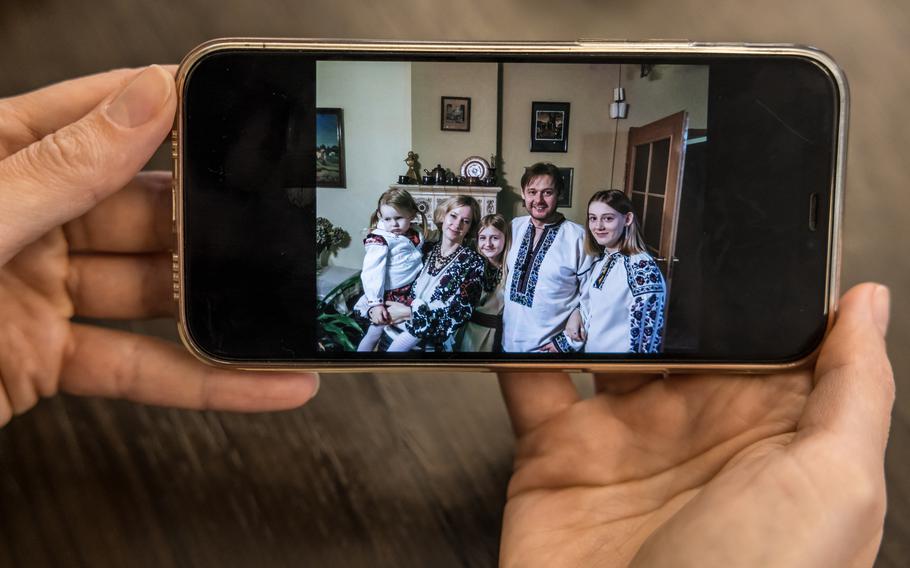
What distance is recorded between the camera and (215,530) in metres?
0.52

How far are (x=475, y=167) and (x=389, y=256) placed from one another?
0.09 metres

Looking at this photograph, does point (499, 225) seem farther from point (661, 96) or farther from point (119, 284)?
point (119, 284)

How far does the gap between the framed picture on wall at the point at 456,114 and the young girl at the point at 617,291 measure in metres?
0.10

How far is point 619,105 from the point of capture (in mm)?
429

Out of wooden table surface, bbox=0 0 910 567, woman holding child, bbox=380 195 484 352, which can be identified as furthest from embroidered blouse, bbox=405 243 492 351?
wooden table surface, bbox=0 0 910 567

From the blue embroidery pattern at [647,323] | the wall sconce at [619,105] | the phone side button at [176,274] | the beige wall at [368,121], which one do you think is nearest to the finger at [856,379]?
the blue embroidery pattern at [647,323]

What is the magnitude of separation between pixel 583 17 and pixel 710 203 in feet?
0.78

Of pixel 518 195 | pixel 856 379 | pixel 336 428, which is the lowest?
pixel 336 428

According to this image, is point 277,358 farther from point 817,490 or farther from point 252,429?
point 817,490

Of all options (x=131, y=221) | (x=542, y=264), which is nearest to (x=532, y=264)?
(x=542, y=264)

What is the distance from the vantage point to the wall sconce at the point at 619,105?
43 centimetres

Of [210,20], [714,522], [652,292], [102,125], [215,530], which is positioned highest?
[210,20]

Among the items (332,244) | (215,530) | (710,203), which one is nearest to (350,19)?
(332,244)

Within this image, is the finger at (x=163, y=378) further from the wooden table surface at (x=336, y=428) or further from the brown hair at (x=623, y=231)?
the brown hair at (x=623, y=231)
